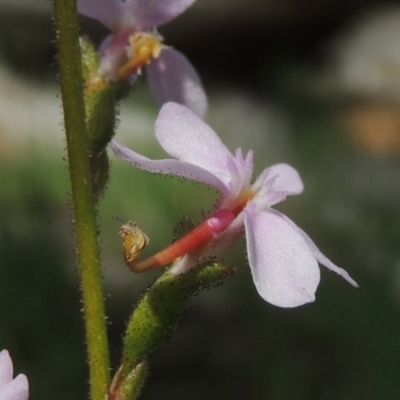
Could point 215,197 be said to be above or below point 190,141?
below

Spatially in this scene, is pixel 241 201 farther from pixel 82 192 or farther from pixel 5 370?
pixel 5 370

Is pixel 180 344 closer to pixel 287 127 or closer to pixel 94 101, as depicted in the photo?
pixel 287 127

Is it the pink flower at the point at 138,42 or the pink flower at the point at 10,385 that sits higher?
the pink flower at the point at 138,42

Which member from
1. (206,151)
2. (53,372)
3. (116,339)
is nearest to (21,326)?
(53,372)

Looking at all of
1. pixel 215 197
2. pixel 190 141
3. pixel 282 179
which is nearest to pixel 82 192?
pixel 190 141

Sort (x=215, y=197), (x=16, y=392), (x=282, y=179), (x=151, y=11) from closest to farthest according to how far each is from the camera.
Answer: (x=16, y=392) < (x=282, y=179) < (x=151, y=11) < (x=215, y=197)

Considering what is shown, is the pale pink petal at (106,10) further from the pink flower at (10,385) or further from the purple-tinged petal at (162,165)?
the pink flower at (10,385)

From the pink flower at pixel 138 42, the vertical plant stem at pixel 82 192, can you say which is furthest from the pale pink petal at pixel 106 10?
the vertical plant stem at pixel 82 192
